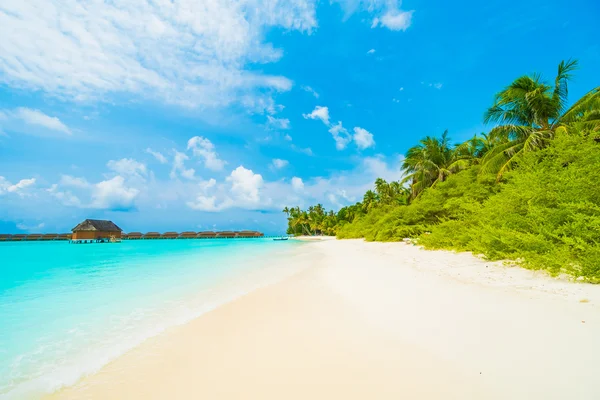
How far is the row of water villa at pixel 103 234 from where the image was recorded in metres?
57.1

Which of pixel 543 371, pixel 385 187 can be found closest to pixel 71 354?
pixel 543 371

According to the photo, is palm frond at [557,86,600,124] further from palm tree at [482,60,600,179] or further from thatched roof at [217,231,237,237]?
thatched roof at [217,231,237,237]

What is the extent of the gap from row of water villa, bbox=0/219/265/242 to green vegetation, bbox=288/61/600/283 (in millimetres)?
59097

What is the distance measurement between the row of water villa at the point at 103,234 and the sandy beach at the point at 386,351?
67.8m

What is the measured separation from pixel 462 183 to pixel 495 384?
15.6m

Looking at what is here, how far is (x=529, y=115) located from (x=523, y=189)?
9570mm

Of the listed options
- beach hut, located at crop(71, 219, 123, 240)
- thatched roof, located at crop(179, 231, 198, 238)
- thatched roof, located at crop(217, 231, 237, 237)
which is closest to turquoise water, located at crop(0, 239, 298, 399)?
beach hut, located at crop(71, 219, 123, 240)

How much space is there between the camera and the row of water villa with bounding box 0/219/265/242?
187ft

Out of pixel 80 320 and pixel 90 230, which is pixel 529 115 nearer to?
pixel 80 320

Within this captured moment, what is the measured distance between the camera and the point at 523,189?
6.80 metres

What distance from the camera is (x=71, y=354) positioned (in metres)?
3.35

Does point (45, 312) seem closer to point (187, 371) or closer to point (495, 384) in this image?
point (187, 371)

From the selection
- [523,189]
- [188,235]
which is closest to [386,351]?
[523,189]

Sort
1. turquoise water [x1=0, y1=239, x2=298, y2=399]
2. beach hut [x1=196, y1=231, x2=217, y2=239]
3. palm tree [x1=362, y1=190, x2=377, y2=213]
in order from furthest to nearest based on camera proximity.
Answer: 1. beach hut [x1=196, y1=231, x2=217, y2=239]
2. palm tree [x1=362, y1=190, x2=377, y2=213]
3. turquoise water [x1=0, y1=239, x2=298, y2=399]
